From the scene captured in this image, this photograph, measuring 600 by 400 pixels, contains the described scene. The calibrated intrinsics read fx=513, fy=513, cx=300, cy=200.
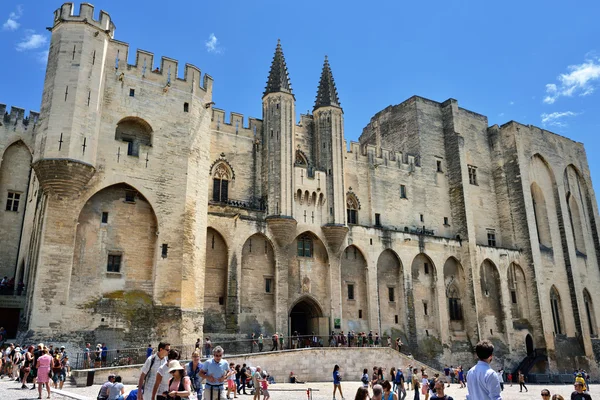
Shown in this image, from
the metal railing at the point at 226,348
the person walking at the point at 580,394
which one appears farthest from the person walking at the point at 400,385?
the person walking at the point at 580,394

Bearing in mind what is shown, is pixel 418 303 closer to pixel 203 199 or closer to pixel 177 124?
pixel 203 199

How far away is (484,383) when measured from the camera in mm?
5438

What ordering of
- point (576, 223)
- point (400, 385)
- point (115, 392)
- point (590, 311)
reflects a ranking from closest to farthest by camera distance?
1. point (115, 392)
2. point (400, 385)
3. point (590, 311)
4. point (576, 223)

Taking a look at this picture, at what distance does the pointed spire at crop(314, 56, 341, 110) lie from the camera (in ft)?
110

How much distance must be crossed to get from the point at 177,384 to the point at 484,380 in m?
4.05

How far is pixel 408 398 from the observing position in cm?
2131

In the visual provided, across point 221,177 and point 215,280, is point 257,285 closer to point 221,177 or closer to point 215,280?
point 215,280

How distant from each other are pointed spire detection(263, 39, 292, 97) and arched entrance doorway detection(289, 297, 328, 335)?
12.8 metres

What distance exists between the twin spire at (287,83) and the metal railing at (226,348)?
14.7 meters

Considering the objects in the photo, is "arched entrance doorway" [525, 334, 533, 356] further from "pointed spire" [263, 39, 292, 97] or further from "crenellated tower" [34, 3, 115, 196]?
"crenellated tower" [34, 3, 115, 196]

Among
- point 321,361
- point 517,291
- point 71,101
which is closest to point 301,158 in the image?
point 321,361

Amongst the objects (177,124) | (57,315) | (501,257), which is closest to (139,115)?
(177,124)

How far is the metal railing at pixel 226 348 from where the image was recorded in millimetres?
20328

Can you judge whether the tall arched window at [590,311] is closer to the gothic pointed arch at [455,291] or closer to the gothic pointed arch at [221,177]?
the gothic pointed arch at [455,291]
